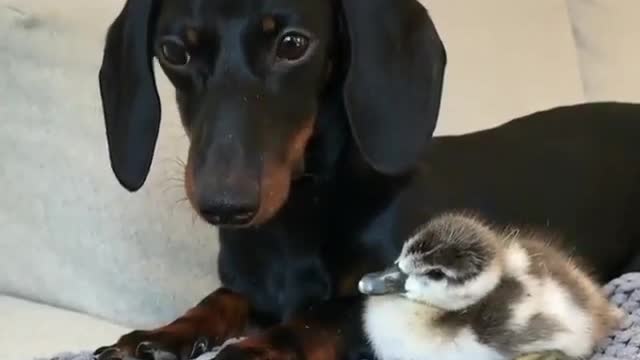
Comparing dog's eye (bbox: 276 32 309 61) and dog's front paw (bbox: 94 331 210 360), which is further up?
dog's eye (bbox: 276 32 309 61)

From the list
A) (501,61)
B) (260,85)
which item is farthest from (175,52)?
(501,61)

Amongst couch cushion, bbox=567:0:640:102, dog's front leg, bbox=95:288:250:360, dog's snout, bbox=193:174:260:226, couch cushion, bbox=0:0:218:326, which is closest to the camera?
dog's snout, bbox=193:174:260:226

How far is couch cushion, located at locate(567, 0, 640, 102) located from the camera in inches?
88.6

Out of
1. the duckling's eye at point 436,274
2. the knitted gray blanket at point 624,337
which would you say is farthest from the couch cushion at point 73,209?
the duckling's eye at point 436,274

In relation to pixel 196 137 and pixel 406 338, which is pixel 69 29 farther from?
pixel 406 338

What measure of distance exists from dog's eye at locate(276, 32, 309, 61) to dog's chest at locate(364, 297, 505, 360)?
0.26 metres

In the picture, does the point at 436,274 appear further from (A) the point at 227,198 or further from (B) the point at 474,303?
(A) the point at 227,198

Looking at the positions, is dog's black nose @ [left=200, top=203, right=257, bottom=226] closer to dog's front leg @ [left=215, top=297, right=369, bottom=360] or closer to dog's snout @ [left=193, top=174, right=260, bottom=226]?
dog's snout @ [left=193, top=174, right=260, bottom=226]

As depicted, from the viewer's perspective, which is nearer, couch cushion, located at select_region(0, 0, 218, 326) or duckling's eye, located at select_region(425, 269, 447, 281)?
duckling's eye, located at select_region(425, 269, 447, 281)

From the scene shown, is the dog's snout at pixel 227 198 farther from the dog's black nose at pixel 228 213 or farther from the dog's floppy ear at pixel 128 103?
the dog's floppy ear at pixel 128 103

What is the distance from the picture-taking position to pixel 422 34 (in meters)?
1.48

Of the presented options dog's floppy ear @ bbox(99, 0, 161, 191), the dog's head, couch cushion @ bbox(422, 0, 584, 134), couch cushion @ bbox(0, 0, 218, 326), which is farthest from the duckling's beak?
couch cushion @ bbox(422, 0, 584, 134)

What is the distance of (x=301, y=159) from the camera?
144 cm

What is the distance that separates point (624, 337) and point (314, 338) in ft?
1.04
